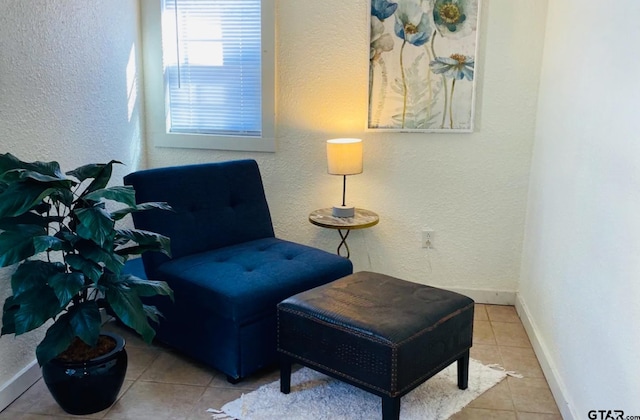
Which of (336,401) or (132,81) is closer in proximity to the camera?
(336,401)

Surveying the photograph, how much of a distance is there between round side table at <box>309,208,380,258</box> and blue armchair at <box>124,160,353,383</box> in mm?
251

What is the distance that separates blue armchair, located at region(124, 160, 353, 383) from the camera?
2.58 meters

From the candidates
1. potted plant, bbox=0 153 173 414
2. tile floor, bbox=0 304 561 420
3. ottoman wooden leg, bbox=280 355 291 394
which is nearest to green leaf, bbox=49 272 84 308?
potted plant, bbox=0 153 173 414

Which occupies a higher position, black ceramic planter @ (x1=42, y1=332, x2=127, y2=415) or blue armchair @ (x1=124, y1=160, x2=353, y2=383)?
blue armchair @ (x1=124, y1=160, x2=353, y2=383)

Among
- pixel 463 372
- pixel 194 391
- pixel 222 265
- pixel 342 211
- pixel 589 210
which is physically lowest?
pixel 194 391

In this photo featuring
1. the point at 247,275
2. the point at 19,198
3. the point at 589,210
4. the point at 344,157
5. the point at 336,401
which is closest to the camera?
the point at 19,198

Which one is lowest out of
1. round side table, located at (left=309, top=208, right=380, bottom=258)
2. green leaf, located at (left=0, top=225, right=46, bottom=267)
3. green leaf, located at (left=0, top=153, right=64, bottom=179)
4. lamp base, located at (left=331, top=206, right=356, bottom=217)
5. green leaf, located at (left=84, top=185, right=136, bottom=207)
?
round side table, located at (left=309, top=208, right=380, bottom=258)

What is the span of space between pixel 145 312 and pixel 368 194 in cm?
167

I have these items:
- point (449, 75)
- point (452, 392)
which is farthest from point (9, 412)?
point (449, 75)

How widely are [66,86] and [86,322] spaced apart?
47.3 inches

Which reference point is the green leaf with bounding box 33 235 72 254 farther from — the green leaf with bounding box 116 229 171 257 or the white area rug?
the white area rug

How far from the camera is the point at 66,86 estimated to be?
2.78 m

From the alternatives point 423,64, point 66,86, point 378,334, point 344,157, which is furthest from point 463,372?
point 66,86

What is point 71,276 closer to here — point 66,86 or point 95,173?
point 95,173
